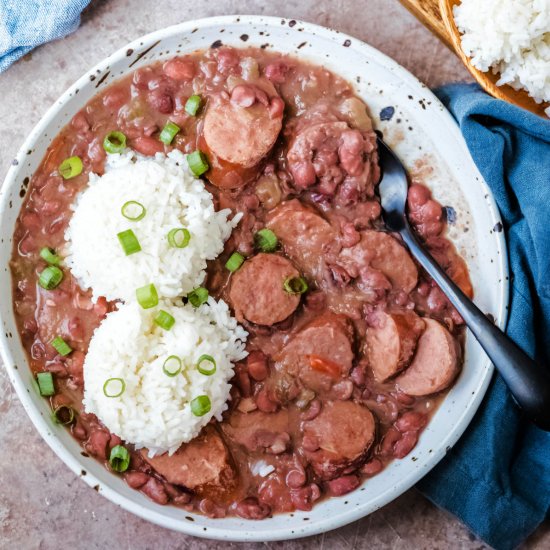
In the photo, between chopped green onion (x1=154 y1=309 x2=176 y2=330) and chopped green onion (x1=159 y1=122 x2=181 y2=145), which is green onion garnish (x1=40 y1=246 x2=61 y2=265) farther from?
chopped green onion (x1=159 y1=122 x2=181 y2=145)

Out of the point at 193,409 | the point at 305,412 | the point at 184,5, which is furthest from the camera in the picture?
the point at 184,5

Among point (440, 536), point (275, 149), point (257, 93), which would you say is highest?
point (257, 93)

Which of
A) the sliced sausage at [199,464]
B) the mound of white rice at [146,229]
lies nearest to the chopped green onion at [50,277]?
the mound of white rice at [146,229]

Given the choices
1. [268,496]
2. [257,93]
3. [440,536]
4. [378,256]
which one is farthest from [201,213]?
[440,536]

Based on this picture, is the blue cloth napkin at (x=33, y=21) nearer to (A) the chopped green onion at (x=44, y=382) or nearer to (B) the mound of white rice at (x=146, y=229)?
(B) the mound of white rice at (x=146, y=229)

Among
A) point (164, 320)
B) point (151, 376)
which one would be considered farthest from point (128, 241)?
point (151, 376)

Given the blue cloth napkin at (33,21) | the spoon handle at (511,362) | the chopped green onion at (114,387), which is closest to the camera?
the spoon handle at (511,362)

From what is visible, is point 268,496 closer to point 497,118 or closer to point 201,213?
point 201,213
